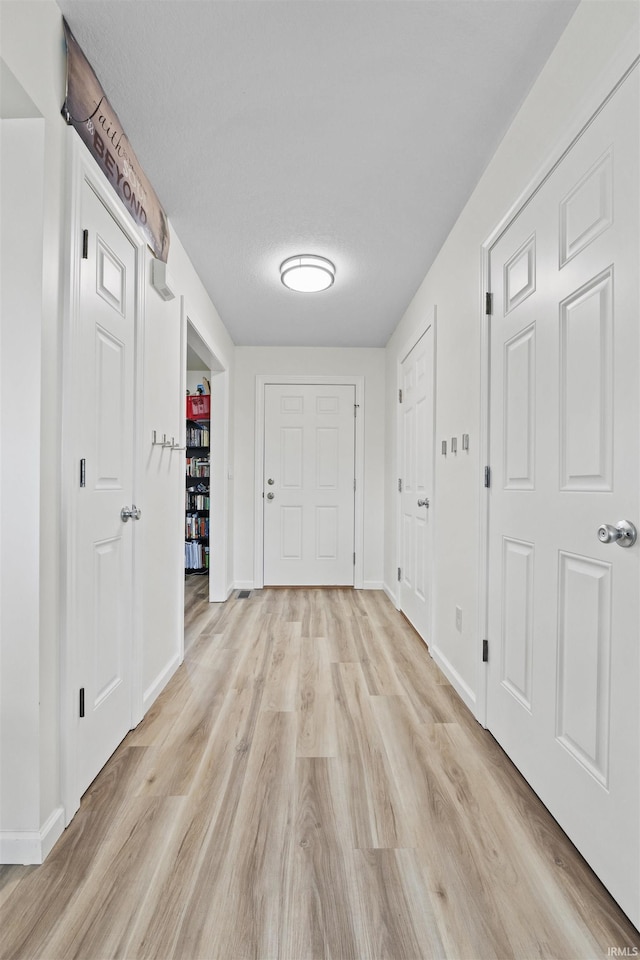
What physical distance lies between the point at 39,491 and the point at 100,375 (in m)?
0.56

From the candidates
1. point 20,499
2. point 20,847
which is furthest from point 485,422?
point 20,847

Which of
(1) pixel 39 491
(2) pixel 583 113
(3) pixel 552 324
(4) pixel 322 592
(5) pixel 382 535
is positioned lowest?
(4) pixel 322 592

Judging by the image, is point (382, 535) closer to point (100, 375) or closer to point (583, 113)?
point (100, 375)

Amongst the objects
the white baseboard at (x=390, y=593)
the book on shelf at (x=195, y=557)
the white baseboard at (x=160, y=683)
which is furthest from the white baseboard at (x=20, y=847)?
the book on shelf at (x=195, y=557)

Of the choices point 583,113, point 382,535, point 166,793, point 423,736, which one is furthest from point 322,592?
point 583,113

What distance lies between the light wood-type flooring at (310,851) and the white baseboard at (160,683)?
0.17ft

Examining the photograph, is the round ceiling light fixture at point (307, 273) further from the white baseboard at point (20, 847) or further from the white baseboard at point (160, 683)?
the white baseboard at point (20, 847)

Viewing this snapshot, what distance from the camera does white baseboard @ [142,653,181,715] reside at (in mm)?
2125

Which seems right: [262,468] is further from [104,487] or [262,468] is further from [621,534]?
[621,534]

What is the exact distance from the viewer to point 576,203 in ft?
4.45

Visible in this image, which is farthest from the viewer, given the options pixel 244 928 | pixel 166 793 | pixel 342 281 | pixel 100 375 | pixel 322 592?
pixel 322 592

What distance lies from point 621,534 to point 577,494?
244mm

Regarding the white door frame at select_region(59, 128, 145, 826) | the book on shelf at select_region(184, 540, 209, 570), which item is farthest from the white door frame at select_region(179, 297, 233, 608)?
the white door frame at select_region(59, 128, 145, 826)

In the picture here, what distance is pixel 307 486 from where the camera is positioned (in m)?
4.74
